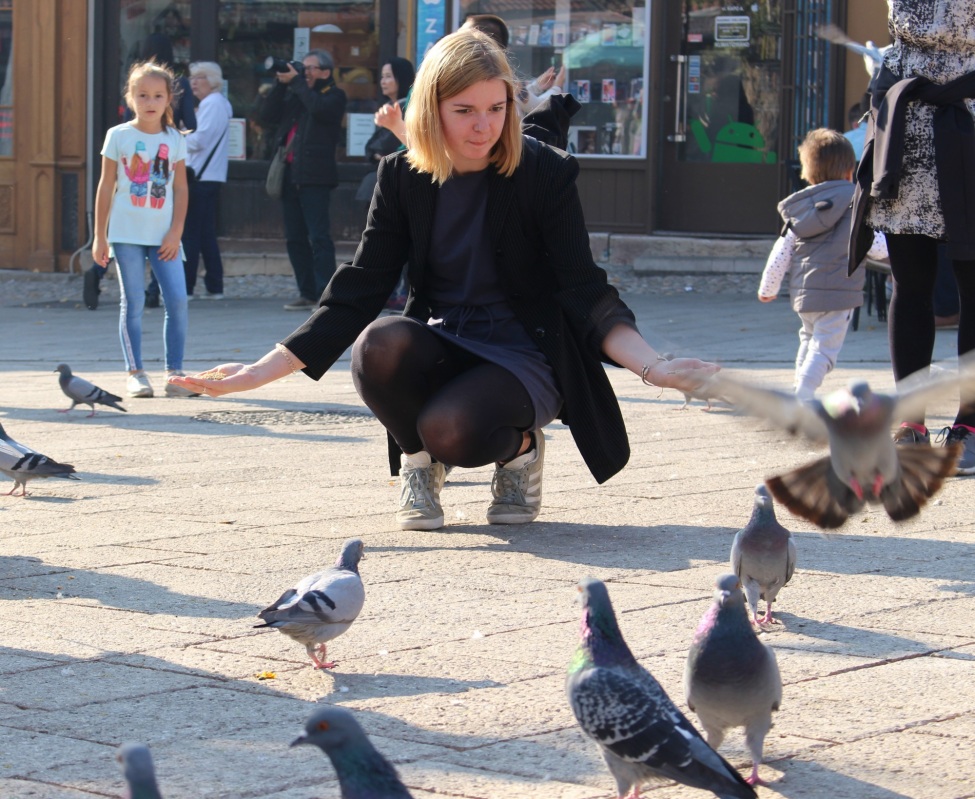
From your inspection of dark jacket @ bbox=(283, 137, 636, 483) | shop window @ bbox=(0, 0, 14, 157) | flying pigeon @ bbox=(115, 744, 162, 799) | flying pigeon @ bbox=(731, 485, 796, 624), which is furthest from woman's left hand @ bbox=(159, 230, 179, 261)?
shop window @ bbox=(0, 0, 14, 157)

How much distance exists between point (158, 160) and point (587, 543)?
15.7ft

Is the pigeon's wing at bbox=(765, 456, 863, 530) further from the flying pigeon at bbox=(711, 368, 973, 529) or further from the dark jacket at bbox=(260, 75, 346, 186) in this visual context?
the dark jacket at bbox=(260, 75, 346, 186)

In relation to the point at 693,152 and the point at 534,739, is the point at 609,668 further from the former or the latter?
the point at 693,152

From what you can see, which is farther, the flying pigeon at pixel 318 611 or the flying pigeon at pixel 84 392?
the flying pigeon at pixel 84 392

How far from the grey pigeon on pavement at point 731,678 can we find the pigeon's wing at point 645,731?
0.74 feet

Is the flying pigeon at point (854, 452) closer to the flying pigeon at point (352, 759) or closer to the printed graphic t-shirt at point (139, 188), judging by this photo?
the flying pigeon at point (352, 759)

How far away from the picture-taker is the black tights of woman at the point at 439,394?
195 inches

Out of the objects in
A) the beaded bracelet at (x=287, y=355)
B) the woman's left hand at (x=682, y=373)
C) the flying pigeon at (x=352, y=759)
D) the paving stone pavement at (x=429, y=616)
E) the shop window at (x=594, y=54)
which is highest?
the shop window at (x=594, y=54)

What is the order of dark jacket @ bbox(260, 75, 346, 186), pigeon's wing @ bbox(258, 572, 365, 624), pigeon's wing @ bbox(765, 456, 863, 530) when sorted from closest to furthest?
pigeon's wing @ bbox(258, 572, 365, 624)
pigeon's wing @ bbox(765, 456, 863, 530)
dark jacket @ bbox(260, 75, 346, 186)

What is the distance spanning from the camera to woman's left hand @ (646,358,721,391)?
381cm

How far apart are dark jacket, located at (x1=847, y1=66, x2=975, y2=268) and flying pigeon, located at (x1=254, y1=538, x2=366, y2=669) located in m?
3.13

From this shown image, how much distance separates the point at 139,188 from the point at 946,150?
15.4ft

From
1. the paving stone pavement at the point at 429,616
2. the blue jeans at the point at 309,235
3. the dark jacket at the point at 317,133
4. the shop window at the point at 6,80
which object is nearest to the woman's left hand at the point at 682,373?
the paving stone pavement at the point at 429,616

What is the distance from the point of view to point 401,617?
4148 mm
